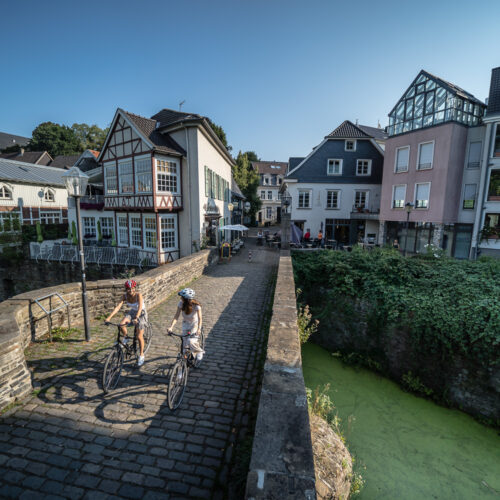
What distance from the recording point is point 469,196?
20.3 meters

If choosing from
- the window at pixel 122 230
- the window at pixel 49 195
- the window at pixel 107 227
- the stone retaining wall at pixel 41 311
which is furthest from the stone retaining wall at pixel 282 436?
the window at pixel 49 195

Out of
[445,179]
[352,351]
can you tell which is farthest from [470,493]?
[445,179]

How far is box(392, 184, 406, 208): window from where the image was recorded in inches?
906

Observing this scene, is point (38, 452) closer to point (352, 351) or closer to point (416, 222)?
point (352, 351)

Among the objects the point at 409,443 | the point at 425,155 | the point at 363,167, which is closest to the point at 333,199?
the point at 363,167

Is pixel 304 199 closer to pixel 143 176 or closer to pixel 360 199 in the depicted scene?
pixel 360 199

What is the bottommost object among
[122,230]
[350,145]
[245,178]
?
[122,230]

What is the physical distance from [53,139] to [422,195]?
61.5 m

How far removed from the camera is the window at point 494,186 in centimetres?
1905

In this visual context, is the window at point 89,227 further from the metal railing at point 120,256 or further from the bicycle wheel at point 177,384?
the bicycle wheel at point 177,384

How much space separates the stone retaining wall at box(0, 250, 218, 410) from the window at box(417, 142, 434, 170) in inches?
750

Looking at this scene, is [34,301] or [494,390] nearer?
[34,301]

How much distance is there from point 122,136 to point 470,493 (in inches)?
855

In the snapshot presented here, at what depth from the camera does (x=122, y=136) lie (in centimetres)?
1834
